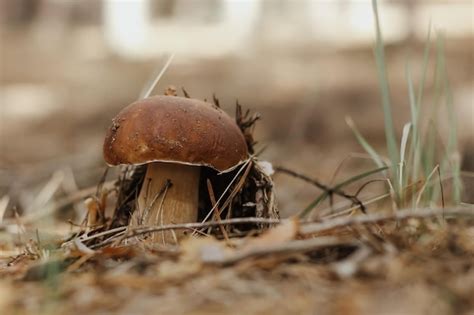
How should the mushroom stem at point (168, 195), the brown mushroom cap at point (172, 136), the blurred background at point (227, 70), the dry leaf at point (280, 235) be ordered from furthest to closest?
1. the blurred background at point (227, 70)
2. the mushroom stem at point (168, 195)
3. the brown mushroom cap at point (172, 136)
4. the dry leaf at point (280, 235)

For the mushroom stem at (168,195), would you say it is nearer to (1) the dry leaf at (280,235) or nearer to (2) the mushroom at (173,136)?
(2) the mushroom at (173,136)

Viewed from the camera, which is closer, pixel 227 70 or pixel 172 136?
pixel 172 136

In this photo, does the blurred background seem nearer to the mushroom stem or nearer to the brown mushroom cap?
the mushroom stem

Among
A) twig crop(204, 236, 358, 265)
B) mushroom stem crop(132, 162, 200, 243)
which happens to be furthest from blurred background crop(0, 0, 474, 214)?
twig crop(204, 236, 358, 265)

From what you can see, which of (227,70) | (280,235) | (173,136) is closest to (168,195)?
(173,136)

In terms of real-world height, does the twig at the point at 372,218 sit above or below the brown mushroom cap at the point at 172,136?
below

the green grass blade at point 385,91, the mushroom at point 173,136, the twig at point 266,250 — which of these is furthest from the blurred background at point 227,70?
the twig at point 266,250

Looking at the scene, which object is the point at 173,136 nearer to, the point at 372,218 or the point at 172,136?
the point at 172,136
